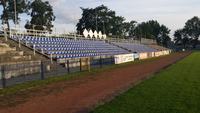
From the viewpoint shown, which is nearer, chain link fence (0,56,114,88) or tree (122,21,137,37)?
chain link fence (0,56,114,88)

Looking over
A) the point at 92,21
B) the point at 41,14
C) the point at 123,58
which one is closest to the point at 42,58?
the point at 123,58

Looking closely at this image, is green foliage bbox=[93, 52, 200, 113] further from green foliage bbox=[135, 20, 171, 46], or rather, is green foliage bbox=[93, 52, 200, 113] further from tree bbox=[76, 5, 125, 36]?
green foliage bbox=[135, 20, 171, 46]

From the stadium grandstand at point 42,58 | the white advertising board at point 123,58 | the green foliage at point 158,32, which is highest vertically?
the green foliage at point 158,32

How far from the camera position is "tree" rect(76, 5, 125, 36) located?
4806 inches

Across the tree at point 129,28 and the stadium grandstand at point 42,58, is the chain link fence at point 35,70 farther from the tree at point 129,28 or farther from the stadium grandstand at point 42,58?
the tree at point 129,28

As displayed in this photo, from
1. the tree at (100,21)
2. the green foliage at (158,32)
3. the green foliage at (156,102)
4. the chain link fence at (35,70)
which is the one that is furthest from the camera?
the green foliage at (158,32)

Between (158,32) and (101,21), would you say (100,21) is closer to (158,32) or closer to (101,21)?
(101,21)

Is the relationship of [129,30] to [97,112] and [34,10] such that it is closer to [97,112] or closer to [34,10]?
[34,10]

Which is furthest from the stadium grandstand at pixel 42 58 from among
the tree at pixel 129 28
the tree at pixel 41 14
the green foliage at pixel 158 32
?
the green foliage at pixel 158 32

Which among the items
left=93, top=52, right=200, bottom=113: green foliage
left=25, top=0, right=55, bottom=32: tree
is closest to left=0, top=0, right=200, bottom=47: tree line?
left=25, top=0, right=55, bottom=32: tree

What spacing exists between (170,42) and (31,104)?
7480 inches

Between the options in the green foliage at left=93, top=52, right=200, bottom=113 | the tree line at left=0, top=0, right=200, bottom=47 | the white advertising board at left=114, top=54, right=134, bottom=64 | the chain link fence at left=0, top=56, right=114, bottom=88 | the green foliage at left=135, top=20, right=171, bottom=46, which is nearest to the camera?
the green foliage at left=93, top=52, right=200, bottom=113

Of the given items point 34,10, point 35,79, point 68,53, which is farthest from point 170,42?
point 35,79

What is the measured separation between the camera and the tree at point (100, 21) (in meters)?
122
